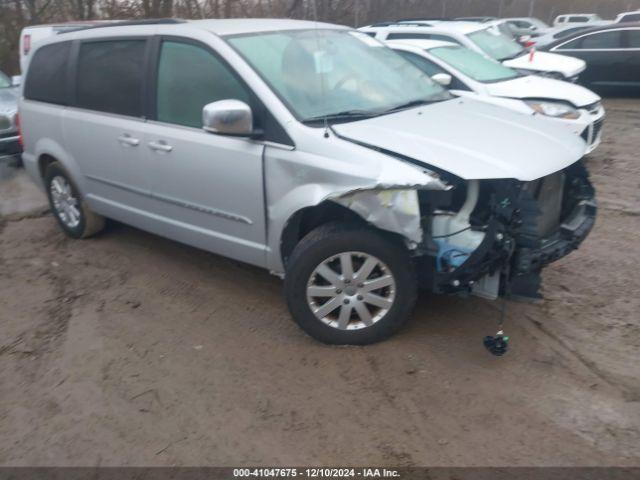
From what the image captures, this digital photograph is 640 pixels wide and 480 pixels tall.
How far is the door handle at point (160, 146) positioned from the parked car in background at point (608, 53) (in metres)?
10.4

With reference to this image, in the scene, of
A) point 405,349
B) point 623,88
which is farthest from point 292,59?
point 623,88

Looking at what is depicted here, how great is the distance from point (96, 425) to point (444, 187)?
7.20ft

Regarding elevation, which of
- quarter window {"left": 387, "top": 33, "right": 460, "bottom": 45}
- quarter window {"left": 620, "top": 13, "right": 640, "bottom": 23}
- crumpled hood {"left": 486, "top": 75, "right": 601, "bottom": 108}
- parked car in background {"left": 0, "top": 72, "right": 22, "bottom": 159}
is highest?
quarter window {"left": 387, "top": 33, "right": 460, "bottom": 45}

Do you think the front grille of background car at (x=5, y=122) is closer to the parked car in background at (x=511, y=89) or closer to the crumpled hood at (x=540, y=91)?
the parked car in background at (x=511, y=89)

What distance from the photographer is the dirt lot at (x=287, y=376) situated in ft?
9.27

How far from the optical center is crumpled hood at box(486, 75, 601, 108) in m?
6.85

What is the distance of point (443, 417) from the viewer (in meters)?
2.98

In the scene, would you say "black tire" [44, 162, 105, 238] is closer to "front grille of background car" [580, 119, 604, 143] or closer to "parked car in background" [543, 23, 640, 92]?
"front grille of background car" [580, 119, 604, 143]

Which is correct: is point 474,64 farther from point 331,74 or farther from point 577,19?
point 577,19

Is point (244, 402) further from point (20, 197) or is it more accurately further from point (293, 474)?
point (20, 197)

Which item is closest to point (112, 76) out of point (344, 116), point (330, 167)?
point (344, 116)

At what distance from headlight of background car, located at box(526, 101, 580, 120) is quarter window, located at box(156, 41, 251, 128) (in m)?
4.32

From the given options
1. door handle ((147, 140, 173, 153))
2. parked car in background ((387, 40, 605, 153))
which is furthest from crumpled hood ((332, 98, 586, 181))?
parked car in background ((387, 40, 605, 153))

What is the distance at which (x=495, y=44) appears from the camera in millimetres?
9039
